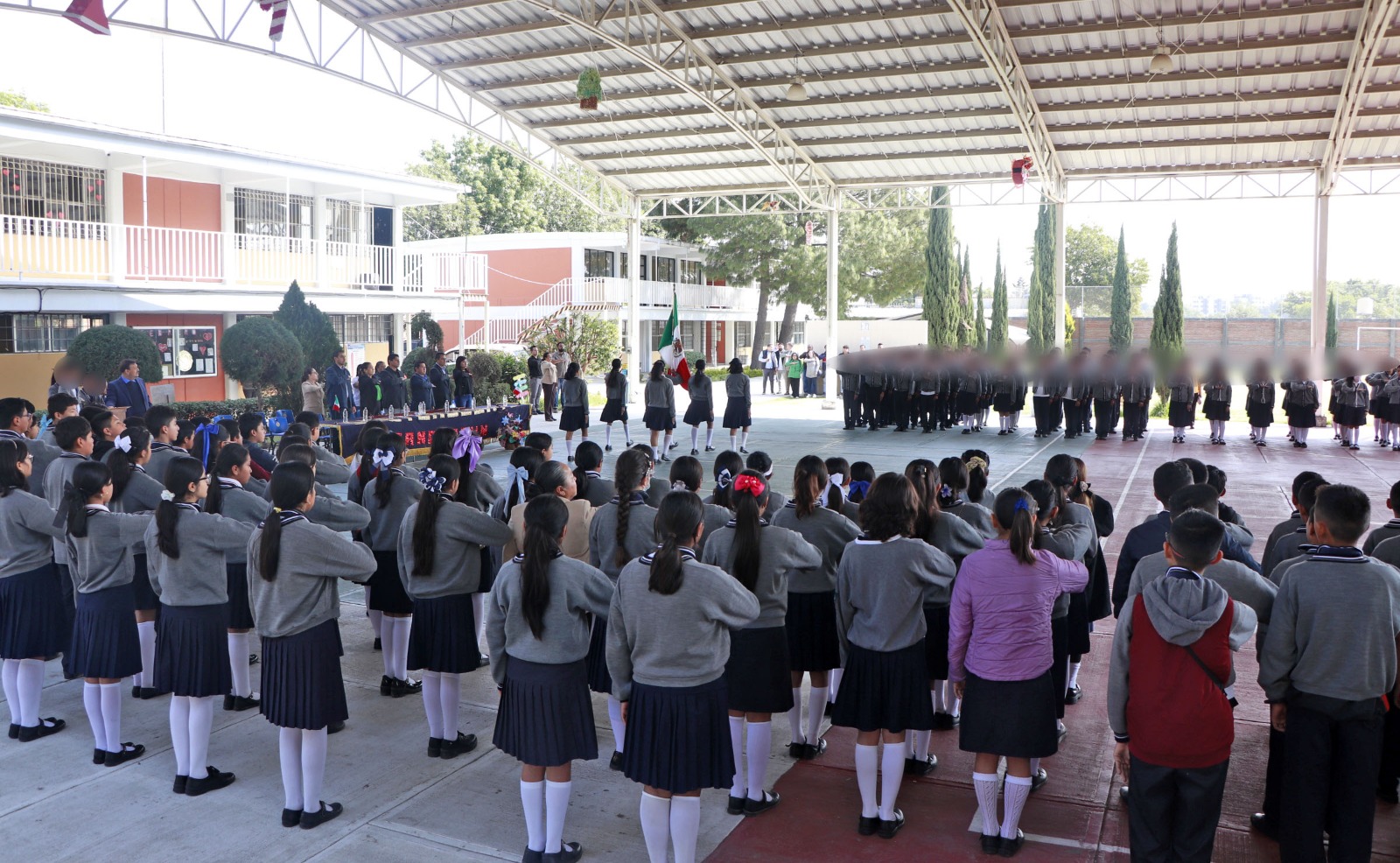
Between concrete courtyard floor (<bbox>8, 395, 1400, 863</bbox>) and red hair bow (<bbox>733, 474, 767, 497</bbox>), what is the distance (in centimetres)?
145

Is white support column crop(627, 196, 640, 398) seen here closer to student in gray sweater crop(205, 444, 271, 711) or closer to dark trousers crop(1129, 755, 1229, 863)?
student in gray sweater crop(205, 444, 271, 711)

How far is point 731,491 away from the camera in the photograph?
4902 millimetres

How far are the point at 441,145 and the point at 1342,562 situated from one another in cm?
5243

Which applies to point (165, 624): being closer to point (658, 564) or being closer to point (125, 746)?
point (125, 746)

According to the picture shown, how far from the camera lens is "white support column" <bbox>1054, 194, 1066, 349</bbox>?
21.8m

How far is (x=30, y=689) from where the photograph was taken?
5488 millimetres

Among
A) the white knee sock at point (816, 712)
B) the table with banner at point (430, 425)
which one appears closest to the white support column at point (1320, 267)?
the table with banner at point (430, 425)

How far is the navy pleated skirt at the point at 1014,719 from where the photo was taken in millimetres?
4086

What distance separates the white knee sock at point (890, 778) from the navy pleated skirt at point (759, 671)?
46cm

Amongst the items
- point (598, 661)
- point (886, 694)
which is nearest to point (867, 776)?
point (886, 694)

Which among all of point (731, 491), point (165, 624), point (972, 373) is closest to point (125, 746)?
point (165, 624)

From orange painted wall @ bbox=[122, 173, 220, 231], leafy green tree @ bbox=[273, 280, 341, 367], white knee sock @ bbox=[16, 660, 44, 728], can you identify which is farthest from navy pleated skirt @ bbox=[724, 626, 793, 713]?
orange painted wall @ bbox=[122, 173, 220, 231]

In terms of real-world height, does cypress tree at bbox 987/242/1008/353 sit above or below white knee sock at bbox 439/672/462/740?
above

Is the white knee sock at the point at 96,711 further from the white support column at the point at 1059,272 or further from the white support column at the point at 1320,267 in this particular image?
the white support column at the point at 1320,267
